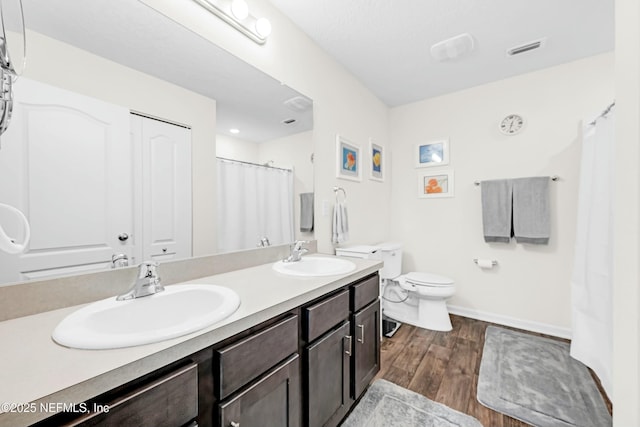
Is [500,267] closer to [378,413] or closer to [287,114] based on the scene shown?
[378,413]

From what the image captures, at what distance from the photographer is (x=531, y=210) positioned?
230cm

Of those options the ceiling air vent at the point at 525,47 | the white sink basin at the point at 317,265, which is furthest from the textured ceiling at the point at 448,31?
the white sink basin at the point at 317,265

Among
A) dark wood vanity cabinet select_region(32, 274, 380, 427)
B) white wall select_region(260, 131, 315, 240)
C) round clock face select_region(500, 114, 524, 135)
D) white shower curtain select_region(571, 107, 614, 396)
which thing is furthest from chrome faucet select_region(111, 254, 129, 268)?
round clock face select_region(500, 114, 524, 135)

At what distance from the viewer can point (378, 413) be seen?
4.57 feet

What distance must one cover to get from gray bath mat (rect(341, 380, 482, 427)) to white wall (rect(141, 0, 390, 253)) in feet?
3.41

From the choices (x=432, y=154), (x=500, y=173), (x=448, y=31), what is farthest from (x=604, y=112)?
(x=432, y=154)

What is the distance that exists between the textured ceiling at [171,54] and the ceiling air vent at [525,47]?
185cm

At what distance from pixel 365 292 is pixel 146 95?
4.68 feet

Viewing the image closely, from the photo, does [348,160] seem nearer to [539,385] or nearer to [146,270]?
[146,270]

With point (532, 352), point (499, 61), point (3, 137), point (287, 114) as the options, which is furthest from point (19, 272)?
point (499, 61)

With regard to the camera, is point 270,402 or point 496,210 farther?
point 496,210

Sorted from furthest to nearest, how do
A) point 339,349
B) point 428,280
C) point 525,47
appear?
point 428,280 < point 525,47 < point 339,349

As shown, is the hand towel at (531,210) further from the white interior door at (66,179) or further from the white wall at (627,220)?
the white interior door at (66,179)

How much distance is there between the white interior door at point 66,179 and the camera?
0.78 m
